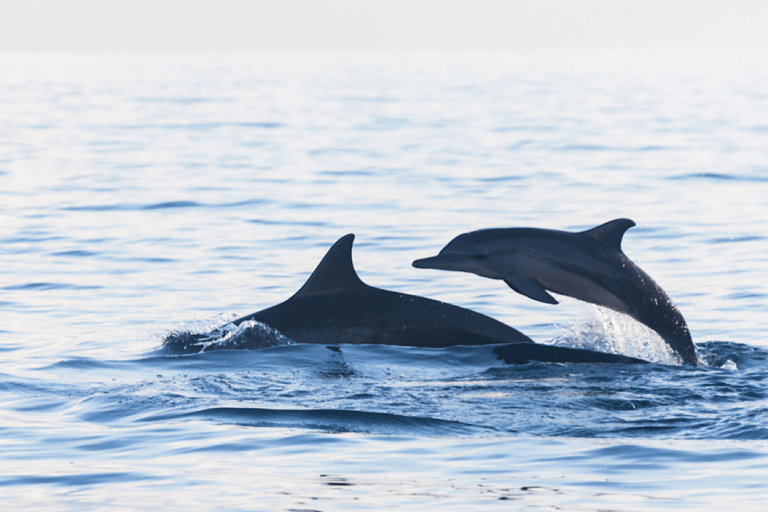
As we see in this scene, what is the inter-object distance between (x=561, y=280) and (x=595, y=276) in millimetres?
355

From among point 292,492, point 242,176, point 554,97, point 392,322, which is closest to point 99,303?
point 392,322

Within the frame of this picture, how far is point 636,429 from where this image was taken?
982 cm

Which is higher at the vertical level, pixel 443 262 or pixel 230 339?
pixel 443 262

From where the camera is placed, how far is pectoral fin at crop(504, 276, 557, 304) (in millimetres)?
11906

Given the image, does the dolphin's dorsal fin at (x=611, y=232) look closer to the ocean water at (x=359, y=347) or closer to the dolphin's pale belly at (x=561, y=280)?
the dolphin's pale belly at (x=561, y=280)

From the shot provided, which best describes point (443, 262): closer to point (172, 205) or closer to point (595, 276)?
point (595, 276)

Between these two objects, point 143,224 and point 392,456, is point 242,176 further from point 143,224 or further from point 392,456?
point 392,456

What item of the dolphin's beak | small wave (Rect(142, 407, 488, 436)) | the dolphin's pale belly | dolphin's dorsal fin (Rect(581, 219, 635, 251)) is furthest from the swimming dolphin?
small wave (Rect(142, 407, 488, 436))

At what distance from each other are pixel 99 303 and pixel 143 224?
7.21 metres

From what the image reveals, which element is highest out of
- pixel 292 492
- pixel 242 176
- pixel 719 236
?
pixel 242 176

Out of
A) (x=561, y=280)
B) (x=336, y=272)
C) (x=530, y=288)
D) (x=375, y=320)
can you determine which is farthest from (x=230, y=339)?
(x=561, y=280)

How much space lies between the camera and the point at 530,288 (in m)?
12.0

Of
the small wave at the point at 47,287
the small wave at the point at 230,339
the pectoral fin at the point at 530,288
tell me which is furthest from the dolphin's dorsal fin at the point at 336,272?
the small wave at the point at 47,287

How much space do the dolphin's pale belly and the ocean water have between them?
80 centimetres
